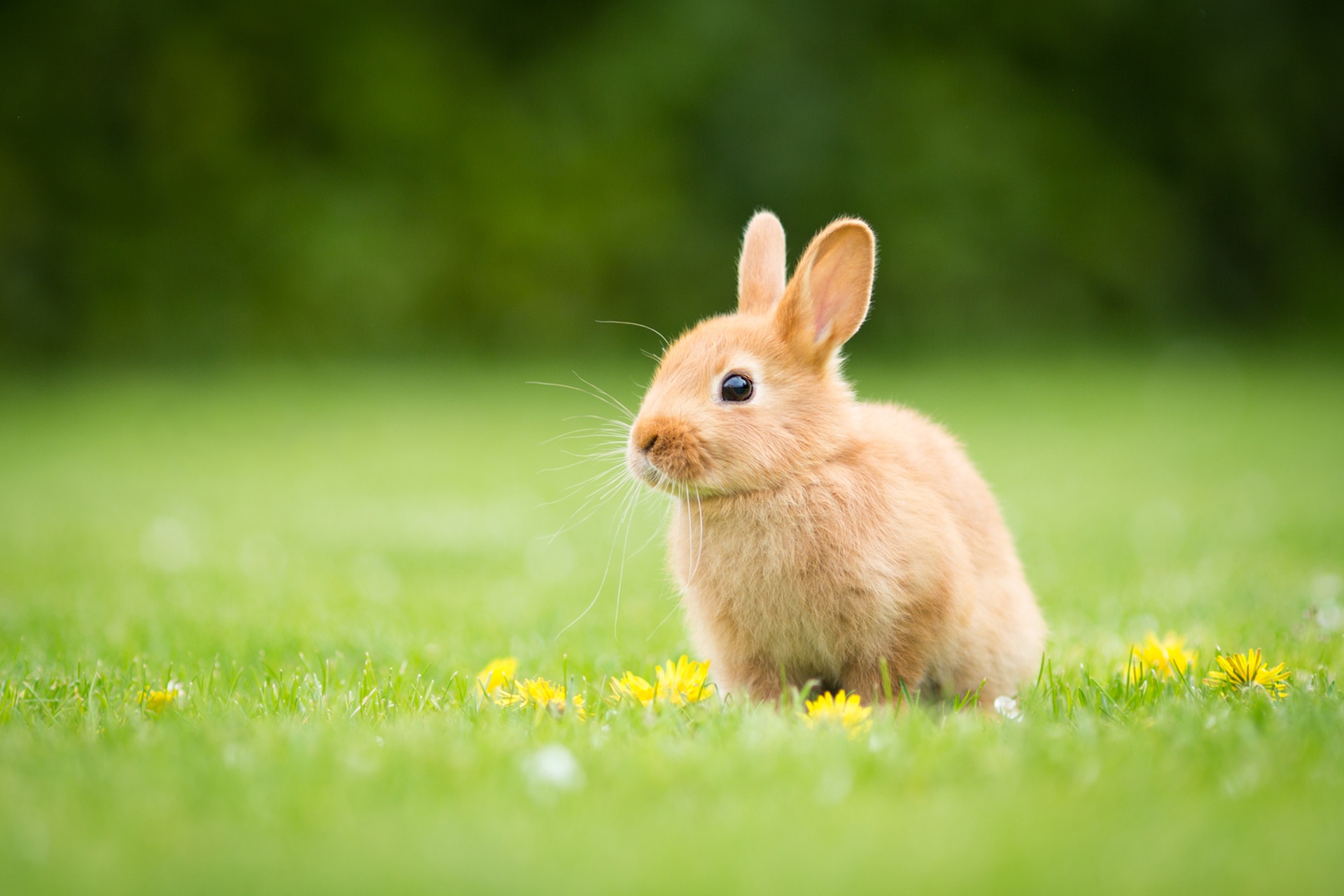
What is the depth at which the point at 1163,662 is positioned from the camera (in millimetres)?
2531

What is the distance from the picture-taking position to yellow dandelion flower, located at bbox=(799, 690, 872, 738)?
205cm

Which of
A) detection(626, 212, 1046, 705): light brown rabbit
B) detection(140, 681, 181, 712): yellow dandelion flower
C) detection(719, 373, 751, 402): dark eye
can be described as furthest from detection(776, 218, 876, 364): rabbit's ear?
detection(140, 681, 181, 712): yellow dandelion flower

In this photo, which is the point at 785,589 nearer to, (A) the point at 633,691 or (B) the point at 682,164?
(A) the point at 633,691

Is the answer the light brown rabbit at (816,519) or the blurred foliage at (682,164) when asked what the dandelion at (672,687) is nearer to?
the light brown rabbit at (816,519)

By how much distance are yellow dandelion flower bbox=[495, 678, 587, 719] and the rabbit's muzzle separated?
1.57 feet

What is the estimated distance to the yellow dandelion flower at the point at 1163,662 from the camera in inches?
97.4

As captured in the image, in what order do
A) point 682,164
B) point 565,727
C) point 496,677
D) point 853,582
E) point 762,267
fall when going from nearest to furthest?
point 565,727
point 853,582
point 496,677
point 762,267
point 682,164

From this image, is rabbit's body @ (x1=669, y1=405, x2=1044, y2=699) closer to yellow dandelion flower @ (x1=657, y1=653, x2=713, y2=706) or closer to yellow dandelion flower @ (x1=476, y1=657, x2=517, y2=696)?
yellow dandelion flower @ (x1=657, y1=653, x2=713, y2=706)

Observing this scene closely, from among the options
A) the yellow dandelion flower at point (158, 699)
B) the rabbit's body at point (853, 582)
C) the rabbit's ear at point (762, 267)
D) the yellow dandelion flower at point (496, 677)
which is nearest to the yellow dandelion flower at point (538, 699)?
the yellow dandelion flower at point (496, 677)

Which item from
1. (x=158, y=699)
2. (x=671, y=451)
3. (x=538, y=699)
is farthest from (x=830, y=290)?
(x=158, y=699)

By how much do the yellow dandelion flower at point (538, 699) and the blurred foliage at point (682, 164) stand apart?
1239 cm

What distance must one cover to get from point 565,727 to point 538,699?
221 millimetres

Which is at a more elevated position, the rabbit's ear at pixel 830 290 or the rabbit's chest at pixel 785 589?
the rabbit's ear at pixel 830 290

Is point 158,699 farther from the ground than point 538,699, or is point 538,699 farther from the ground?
point 538,699
